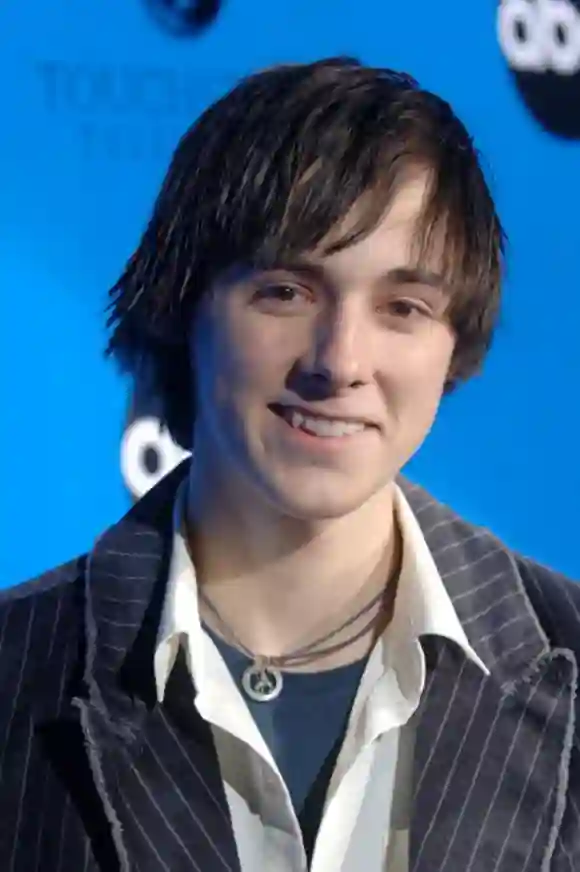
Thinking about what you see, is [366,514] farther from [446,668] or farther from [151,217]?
[151,217]

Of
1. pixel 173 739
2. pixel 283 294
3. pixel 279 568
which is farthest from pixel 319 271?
pixel 173 739

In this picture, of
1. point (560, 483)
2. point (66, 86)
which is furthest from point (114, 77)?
point (560, 483)

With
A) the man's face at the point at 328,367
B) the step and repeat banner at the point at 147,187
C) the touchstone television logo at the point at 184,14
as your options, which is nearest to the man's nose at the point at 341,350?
the man's face at the point at 328,367

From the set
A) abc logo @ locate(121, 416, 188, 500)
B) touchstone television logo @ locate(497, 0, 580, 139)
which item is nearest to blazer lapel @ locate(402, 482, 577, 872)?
abc logo @ locate(121, 416, 188, 500)

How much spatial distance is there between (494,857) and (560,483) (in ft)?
2.18

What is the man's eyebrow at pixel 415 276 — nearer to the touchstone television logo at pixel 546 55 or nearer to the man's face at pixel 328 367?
the man's face at pixel 328 367

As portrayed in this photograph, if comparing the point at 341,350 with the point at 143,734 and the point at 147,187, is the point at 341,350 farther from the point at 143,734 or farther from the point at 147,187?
the point at 147,187

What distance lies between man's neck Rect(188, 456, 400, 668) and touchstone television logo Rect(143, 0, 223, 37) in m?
0.63

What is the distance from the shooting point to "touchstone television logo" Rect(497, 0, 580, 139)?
1.22 metres

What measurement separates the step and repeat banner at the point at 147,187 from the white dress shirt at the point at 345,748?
1.51 feet

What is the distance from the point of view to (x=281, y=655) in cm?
73

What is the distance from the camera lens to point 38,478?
3.79ft

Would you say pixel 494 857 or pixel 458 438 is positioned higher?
pixel 458 438

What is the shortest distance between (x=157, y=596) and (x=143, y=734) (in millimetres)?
93
